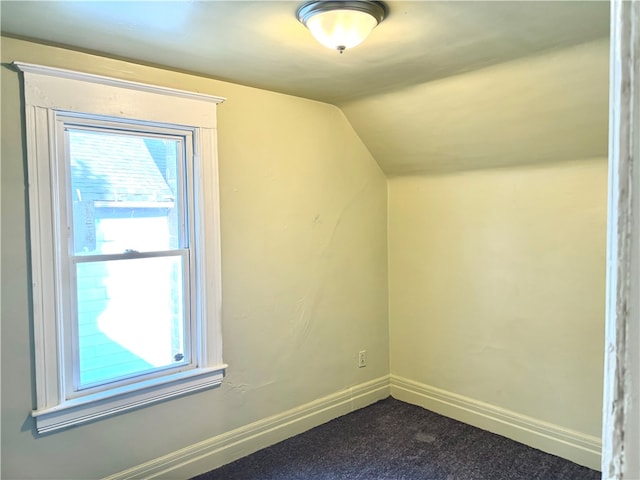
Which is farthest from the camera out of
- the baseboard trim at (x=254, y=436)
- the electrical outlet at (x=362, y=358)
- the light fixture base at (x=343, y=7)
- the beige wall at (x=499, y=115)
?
the electrical outlet at (x=362, y=358)

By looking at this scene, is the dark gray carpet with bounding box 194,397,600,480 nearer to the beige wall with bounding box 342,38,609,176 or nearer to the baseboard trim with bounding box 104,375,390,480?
the baseboard trim with bounding box 104,375,390,480

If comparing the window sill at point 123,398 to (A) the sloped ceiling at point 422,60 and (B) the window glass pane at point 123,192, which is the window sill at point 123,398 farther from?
(A) the sloped ceiling at point 422,60

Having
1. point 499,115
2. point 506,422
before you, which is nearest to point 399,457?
point 506,422

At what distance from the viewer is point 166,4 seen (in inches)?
62.6

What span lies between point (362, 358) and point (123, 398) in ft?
5.58

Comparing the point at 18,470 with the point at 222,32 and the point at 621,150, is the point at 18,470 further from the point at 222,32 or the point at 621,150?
the point at 621,150

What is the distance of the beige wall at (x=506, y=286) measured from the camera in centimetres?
252

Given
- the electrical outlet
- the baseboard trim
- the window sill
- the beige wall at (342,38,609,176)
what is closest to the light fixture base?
the beige wall at (342,38,609,176)

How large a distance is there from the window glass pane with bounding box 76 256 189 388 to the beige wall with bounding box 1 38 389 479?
9.0 inches

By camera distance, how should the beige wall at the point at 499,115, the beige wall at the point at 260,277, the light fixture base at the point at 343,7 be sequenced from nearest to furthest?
the light fixture base at the point at 343,7 < the beige wall at the point at 260,277 < the beige wall at the point at 499,115

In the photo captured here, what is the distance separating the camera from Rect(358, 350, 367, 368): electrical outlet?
331cm

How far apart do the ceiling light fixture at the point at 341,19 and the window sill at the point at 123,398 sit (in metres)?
1.80

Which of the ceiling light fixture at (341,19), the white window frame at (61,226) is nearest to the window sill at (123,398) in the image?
the white window frame at (61,226)

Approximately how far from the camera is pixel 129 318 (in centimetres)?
232
